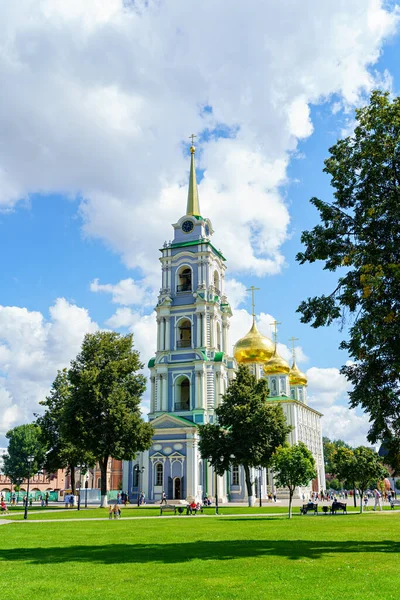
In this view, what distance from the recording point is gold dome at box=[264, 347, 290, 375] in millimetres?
85188

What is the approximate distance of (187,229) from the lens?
6900cm

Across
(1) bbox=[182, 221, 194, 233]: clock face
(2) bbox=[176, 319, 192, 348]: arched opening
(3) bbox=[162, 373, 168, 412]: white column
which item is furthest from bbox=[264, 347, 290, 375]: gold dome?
(1) bbox=[182, 221, 194, 233]: clock face

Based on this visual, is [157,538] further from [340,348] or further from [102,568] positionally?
[340,348]

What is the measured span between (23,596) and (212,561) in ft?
18.2

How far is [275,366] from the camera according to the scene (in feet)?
280

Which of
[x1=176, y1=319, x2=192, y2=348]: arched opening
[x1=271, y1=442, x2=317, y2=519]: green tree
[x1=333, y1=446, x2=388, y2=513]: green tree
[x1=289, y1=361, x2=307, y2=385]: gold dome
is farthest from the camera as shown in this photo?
[x1=289, y1=361, x2=307, y2=385]: gold dome

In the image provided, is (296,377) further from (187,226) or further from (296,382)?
(187,226)

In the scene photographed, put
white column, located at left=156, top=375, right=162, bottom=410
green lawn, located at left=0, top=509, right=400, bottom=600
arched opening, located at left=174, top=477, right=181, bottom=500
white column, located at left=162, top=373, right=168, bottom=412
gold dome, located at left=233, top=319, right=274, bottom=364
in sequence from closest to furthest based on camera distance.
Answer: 1. green lawn, located at left=0, top=509, right=400, bottom=600
2. arched opening, located at left=174, top=477, right=181, bottom=500
3. white column, located at left=162, top=373, right=168, bottom=412
4. white column, located at left=156, top=375, right=162, bottom=410
5. gold dome, located at left=233, top=319, right=274, bottom=364

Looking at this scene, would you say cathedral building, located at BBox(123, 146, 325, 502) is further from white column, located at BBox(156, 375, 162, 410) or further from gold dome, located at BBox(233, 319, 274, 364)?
gold dome, located at BBox(233, 319, 274, 364)

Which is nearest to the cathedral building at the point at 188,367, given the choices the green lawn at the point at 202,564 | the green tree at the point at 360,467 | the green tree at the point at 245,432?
the green tree at the point at 245,432

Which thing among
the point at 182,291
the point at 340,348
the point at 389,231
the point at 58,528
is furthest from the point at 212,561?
the point at 182,291

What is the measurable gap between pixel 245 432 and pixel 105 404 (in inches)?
477

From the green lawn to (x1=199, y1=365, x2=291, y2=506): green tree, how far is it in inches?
960

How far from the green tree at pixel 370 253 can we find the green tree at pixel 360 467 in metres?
21.5
